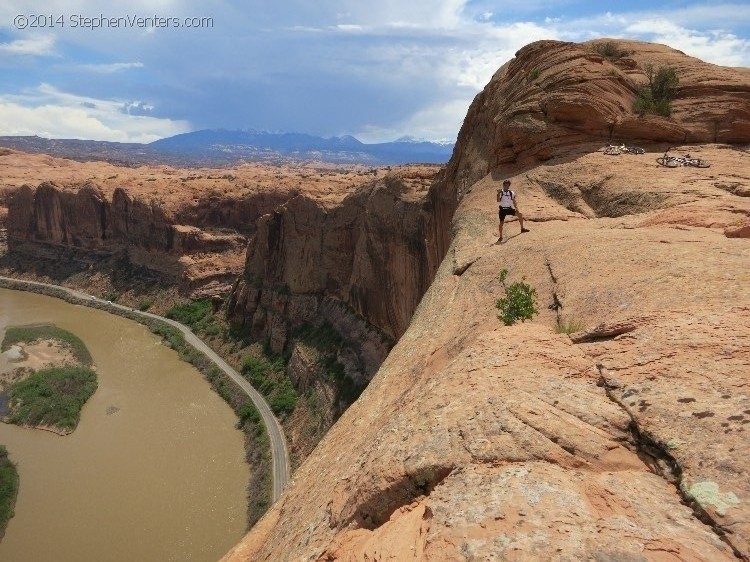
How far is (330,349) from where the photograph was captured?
37188 mm

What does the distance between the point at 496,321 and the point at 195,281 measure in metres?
52.8

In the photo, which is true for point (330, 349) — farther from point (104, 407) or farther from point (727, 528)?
point (727, 528)

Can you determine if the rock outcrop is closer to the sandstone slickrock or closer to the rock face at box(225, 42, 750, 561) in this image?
the sandstone slickrock

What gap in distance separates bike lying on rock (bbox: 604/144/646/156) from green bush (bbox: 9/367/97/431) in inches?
1478

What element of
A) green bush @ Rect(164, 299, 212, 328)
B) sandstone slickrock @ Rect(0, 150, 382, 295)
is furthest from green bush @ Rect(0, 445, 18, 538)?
sandstone slickrock @ Rect(0, 150, 382, 295)

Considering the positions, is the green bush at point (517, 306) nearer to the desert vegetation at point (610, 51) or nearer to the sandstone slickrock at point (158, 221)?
the desert vegetation at point (610, 51)

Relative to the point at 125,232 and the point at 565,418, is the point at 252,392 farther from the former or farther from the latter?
the point at 125,232

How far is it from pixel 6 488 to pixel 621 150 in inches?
1383

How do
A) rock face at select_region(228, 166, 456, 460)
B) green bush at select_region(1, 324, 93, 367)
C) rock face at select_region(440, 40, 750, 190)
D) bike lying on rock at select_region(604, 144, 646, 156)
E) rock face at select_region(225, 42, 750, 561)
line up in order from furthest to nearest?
green bush at select_region(1, 324, 93, 367), rock face at select_region(228, 166, 456, 460), rock face at select_region(440, 40, 750, 190), bike lying on rock at select_region(604, 144, 646, 156), rock face at select_region(225, 42, 750, 561)

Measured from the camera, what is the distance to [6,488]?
28.6 metres

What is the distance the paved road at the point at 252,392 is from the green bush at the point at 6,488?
45.6 feet

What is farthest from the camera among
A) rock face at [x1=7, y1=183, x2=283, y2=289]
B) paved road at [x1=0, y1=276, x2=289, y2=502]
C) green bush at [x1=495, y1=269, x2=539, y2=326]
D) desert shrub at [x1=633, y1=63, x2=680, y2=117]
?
rock face at [x1=7, y1=183, x2=283, y2=289]

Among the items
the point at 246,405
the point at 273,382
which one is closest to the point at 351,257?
the point at 273,382

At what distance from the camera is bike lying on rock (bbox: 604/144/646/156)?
56.3 ft
